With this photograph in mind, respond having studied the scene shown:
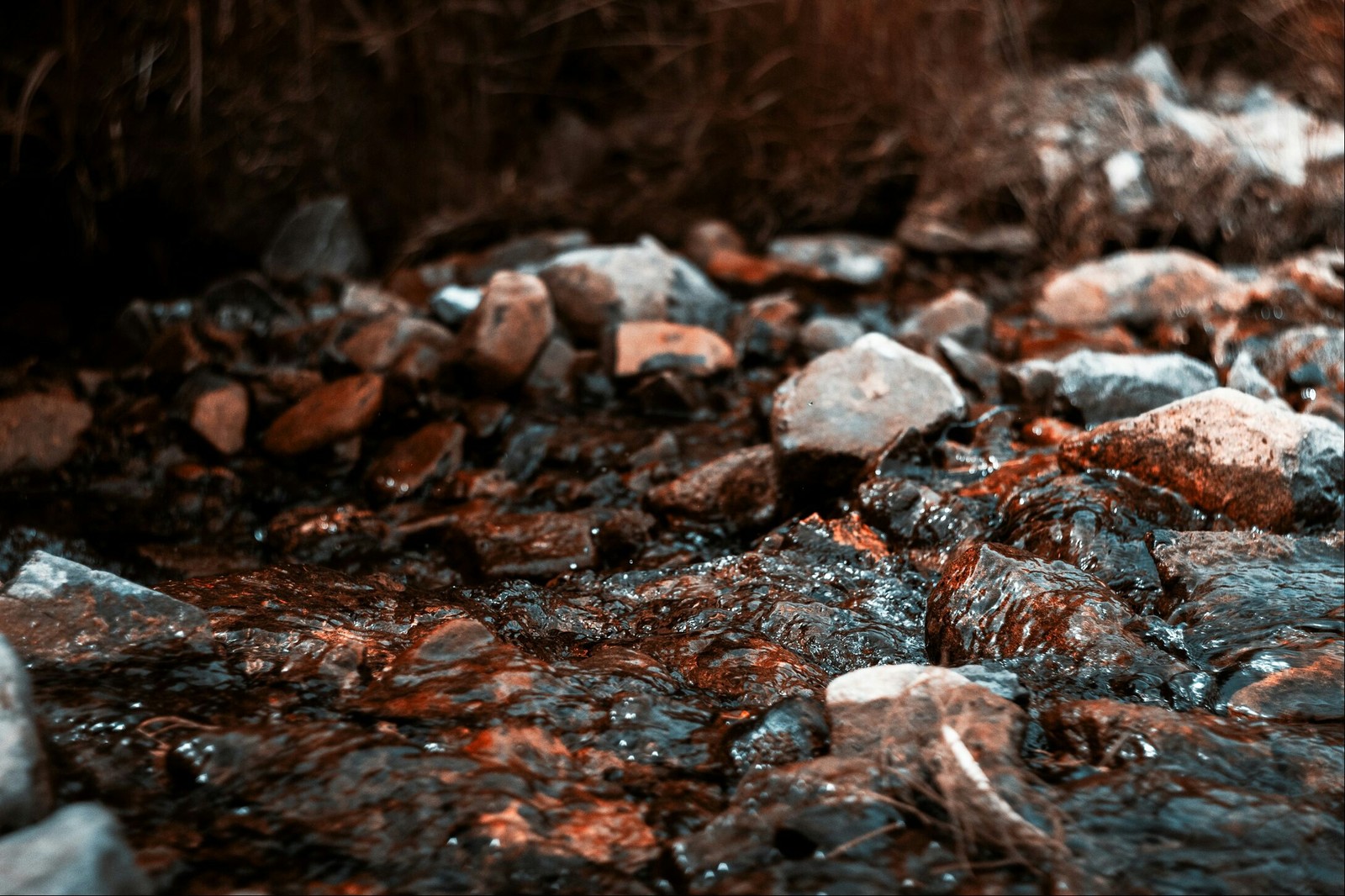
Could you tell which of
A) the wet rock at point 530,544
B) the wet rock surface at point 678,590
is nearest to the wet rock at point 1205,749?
the wet rock surface at point 678,590

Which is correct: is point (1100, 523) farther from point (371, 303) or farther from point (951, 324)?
point (371, 303)

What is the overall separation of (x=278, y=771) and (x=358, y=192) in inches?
190

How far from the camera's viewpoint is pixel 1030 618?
6.87 feet

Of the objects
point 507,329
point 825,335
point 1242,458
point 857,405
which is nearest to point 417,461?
point 507,329

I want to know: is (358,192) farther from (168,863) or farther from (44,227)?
(168,863)

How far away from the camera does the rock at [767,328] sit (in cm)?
434

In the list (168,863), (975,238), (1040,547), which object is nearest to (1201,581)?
(1040,547)

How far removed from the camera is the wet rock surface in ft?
4.88

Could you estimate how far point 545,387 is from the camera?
4.11 m

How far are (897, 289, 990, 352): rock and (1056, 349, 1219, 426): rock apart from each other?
35.0 inches

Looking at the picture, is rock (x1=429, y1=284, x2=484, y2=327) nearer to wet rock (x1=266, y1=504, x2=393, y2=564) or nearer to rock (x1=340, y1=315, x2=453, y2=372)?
rock (x1=340, y1=315, x2=453, y2=372)

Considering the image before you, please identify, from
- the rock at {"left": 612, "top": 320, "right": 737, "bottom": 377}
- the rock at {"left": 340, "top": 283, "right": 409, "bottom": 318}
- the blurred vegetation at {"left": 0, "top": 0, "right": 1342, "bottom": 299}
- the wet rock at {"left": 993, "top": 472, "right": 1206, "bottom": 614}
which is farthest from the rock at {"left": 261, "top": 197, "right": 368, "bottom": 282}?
the wet rock at {"left": 993, "top": 472, "right": 1206, "bottom": 614}

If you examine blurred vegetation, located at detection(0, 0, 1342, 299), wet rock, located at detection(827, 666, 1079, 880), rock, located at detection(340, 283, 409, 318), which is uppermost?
blurred vegetation, located at detection(0, 0, 1342, 299)

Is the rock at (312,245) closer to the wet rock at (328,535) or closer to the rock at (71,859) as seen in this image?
the wet rock at (328,535)
